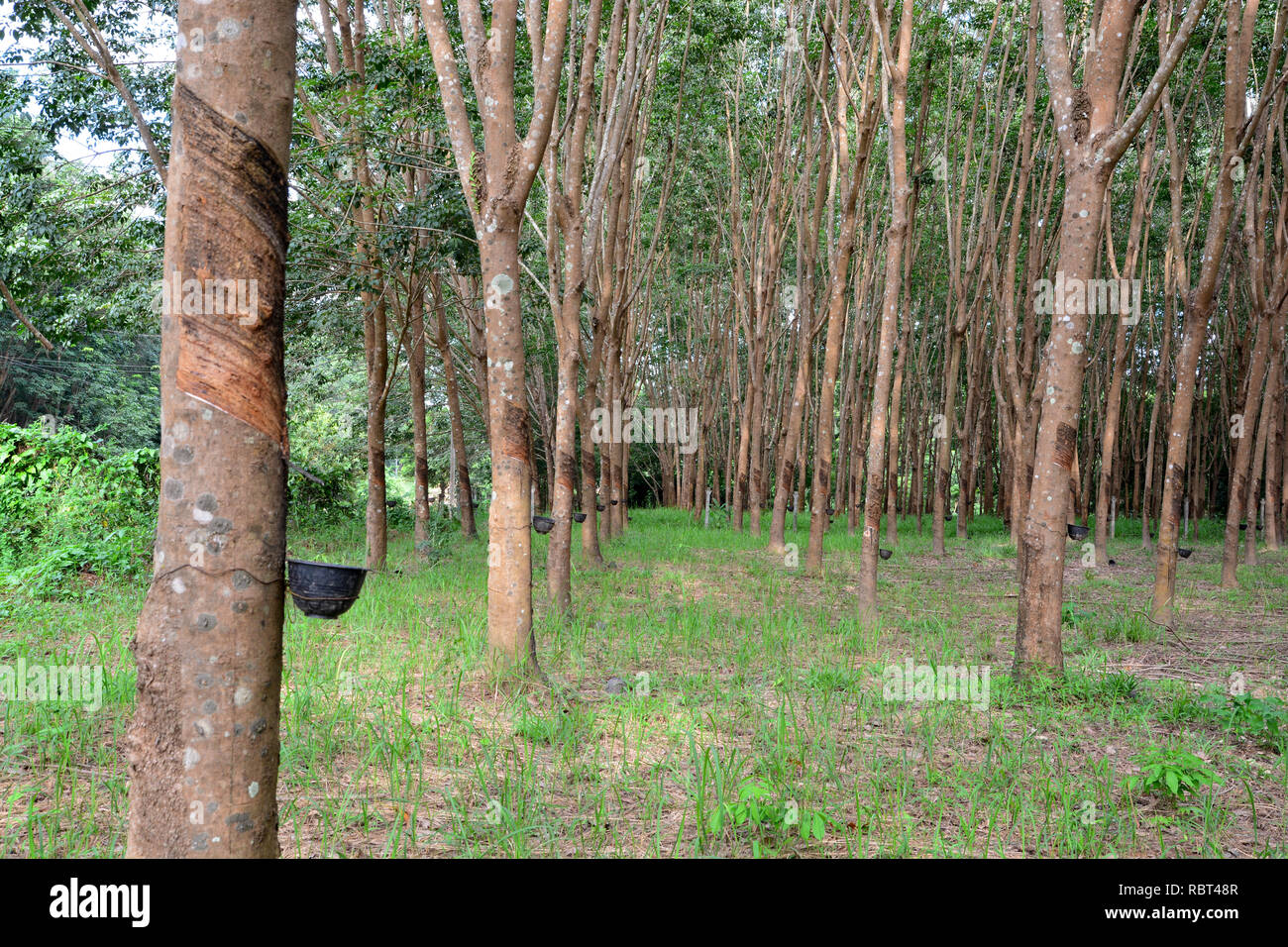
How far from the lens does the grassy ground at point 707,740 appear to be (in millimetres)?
2762

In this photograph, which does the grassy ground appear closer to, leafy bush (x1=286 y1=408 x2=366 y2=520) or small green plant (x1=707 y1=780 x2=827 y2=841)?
small green plant (x1=707 y1=780 x2=827 y2=841)

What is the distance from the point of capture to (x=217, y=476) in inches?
62.2

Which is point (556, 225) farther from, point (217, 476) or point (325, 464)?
point (325, 464)

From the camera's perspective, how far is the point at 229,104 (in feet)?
5.32

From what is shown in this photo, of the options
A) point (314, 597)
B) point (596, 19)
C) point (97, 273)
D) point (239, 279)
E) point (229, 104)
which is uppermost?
point (596, 19)

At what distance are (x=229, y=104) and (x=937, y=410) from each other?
88.3 feet

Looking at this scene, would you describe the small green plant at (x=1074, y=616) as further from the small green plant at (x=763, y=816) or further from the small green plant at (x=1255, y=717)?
the small green plant at (x=763, y=816)

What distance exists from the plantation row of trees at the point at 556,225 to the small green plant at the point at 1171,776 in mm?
1518

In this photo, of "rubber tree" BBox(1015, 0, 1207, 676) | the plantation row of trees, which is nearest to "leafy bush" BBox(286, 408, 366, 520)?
the plantation row of trees

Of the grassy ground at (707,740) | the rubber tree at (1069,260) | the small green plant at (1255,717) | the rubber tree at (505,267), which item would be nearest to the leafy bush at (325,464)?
the grassy ground at (707,740)

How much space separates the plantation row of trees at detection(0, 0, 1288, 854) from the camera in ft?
5.27
